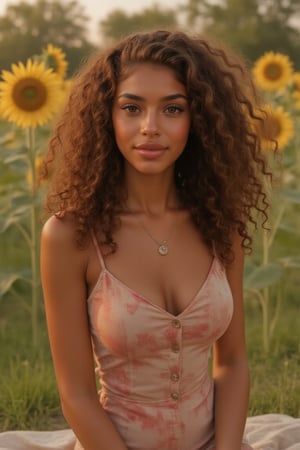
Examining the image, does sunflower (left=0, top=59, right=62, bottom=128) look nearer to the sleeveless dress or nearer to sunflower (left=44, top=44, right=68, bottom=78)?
sunflower (left=44, top=44, right=68, bottom=78)

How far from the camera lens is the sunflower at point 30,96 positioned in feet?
14.5

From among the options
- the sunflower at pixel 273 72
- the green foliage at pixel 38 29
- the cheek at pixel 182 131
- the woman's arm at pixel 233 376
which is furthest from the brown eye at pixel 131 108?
the green foliage at pixel 38 29

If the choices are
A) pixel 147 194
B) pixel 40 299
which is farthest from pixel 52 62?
pixel 147 194

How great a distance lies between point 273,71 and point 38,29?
30.0m

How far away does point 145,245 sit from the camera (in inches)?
91.3

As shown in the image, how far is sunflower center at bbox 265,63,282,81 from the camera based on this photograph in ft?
21.8

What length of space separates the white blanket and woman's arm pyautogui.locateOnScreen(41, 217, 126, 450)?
53 cm

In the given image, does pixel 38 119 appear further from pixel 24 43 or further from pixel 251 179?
pixel 24 43

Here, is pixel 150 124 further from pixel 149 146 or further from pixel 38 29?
pixel 38 29

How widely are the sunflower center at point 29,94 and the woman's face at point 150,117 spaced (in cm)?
227

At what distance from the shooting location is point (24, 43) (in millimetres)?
34844

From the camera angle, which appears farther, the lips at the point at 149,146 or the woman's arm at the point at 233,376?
the woman's arm at the point at 233,376

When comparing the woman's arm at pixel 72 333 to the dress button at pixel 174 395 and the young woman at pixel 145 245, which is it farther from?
the dress button at pixel 174 395

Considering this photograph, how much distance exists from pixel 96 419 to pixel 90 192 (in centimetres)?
56
